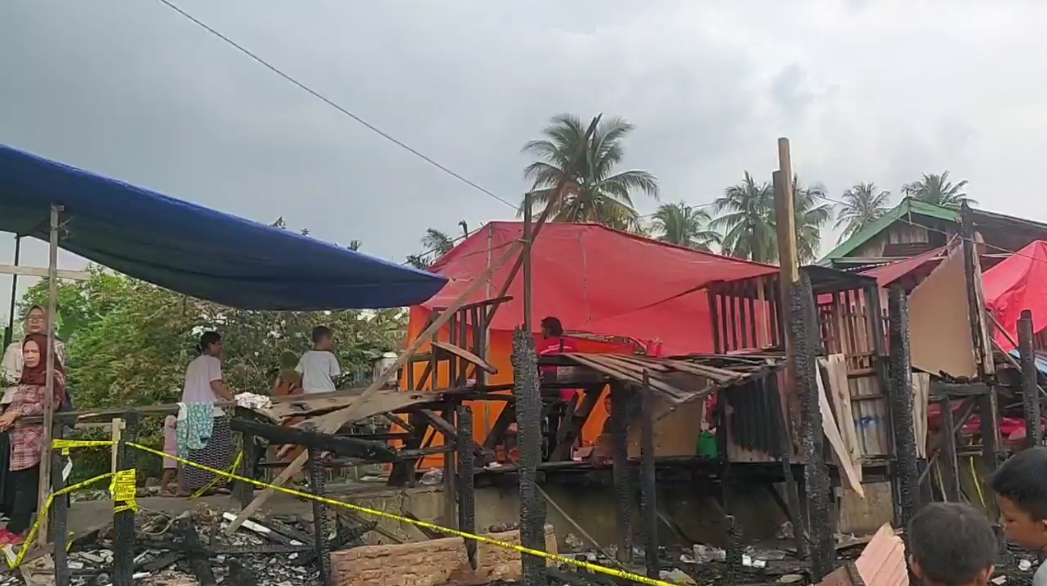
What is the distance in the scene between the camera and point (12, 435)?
18.3 feet

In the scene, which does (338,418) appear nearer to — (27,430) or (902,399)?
(27,430)

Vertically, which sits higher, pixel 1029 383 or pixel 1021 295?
pixel 1021 295

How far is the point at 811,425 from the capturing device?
5.64 m

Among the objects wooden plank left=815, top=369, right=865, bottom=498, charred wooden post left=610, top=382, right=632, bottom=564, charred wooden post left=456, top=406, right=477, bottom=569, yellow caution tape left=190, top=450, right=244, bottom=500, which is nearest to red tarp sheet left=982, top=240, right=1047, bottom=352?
wooden plank left=815, top=369, right=865, bottom=498

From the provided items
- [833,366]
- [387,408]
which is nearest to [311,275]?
[387,408]

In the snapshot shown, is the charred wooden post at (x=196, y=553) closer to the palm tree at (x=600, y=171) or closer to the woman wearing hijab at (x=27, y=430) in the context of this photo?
the woman wearing hijab at (x=27, y=430)

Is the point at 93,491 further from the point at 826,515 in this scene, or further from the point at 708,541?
the point at 826,515

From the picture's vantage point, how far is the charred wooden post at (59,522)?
17.1 ft

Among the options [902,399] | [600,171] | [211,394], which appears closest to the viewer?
[902,399]

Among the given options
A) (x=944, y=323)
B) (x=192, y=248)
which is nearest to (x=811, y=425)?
(x=944, y=323)

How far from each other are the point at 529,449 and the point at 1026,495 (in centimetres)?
363

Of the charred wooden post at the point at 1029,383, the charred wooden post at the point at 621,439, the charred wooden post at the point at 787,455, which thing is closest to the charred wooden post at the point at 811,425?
the charred wooden post at the point at 621,439

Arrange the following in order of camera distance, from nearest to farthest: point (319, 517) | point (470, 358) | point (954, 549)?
point (954, 549), point (319, 517), point (470, 358)

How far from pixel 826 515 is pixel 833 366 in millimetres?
1328
